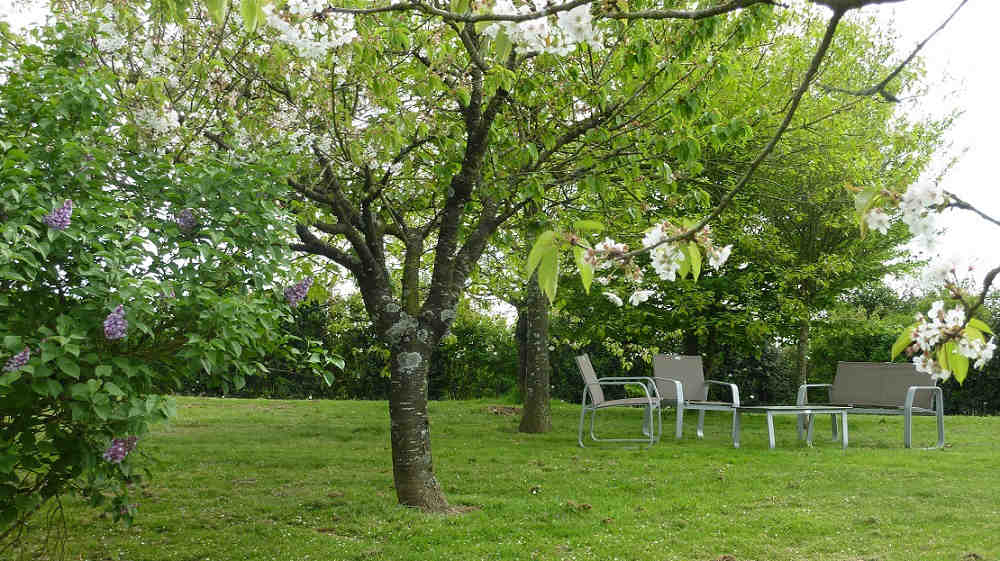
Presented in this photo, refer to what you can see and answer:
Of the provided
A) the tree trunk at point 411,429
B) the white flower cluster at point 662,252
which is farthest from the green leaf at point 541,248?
the tree trunk at point 411,429

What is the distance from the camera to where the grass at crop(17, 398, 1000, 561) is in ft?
13.1

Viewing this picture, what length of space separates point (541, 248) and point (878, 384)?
8.16 meters

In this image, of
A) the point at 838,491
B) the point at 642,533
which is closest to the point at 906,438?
the point at 838,491

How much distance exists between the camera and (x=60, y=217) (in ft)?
9.04

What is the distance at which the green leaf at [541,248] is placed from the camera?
123cm

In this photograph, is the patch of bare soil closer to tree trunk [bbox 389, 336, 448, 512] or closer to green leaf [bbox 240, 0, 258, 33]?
tree trunk [bbox 389, 336, 448, 512]

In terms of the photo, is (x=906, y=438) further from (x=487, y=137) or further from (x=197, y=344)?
(x=197, y=344)

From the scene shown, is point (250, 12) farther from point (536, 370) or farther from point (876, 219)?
point (536, 370)

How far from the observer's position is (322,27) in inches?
159

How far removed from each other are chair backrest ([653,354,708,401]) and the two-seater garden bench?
130cm

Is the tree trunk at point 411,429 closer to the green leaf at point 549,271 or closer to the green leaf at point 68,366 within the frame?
the green leaf at point 68,366

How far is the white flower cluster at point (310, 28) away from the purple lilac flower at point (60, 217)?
3.42ft

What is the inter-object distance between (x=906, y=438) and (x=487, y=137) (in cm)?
572

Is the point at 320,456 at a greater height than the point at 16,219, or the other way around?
the point at 16,219
